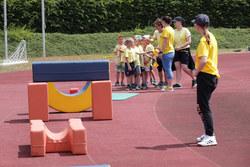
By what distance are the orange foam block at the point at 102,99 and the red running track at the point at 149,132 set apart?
268 millimetres

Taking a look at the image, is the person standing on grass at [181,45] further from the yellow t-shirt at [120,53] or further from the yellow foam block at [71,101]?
the yellow foam block at [71,101]

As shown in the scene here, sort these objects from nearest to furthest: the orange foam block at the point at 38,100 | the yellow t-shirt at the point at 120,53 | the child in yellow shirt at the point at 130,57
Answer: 1. the orange foam block at the point at 38,100
2. the child in yellow shirt at the point at 130,57
3. the yellow t-shirt at the point at 120,53

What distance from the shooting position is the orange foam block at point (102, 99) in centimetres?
1030

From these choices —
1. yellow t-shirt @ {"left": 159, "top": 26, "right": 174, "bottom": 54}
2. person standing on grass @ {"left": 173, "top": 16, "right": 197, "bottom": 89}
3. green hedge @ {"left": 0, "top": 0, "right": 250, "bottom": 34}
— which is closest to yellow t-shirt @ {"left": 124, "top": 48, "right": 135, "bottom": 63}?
yellow t-shirt @ {"left": 159, "top": 26, "right": 174, "bottom": 54}

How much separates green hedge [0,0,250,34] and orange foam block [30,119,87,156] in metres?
25.0

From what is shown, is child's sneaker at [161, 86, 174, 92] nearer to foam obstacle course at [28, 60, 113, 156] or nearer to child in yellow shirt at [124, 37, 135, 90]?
child in yellow shirt at [124, 37, 135, 90]

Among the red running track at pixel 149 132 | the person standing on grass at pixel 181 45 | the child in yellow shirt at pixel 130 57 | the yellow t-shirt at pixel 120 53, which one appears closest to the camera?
the red running track at pixel 149 132

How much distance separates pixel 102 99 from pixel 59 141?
8.89 feet

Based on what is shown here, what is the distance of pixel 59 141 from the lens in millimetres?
7711

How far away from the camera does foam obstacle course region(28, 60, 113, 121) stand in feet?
33.6

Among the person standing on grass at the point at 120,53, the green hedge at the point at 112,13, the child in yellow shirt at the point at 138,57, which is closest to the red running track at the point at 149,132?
the child in yellow shirt at the point at 138,57

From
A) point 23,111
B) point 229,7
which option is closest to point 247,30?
point 229,7

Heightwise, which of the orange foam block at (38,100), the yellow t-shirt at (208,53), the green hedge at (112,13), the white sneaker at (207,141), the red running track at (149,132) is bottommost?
the red running track at (149,132)

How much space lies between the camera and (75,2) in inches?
1309
